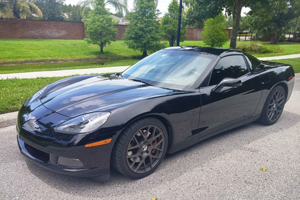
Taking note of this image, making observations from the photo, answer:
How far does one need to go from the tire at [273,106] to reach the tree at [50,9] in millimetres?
56247

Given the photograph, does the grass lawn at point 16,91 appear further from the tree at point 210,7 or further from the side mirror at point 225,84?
the tree at point 210,7

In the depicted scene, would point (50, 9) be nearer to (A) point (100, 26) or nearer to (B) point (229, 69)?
(A) point (100, 26)

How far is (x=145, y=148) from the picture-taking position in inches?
112

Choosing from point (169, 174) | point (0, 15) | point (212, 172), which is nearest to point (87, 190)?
point (169, 174)

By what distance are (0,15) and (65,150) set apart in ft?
123

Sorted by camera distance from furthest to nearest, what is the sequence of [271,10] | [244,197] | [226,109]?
[271,10] → [226,109] → [244,197]

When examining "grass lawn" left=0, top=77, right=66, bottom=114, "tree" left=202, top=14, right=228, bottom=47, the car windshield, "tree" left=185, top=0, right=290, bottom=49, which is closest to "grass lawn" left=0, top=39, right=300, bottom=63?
"tree" left=202, top=14, right=228, bottom=47

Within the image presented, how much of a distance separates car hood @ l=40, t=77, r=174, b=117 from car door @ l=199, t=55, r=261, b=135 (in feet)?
1.88

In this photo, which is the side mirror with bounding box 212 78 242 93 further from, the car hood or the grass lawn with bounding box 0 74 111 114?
the grass lawn with bounding box 0 74 111 114

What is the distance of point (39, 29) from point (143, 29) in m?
13.7

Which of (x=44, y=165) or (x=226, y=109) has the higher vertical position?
(x=226, y=109)

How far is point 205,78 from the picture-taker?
3.49 metres

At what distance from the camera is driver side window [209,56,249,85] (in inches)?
142

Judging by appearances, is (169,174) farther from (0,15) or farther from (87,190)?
(0,15)
